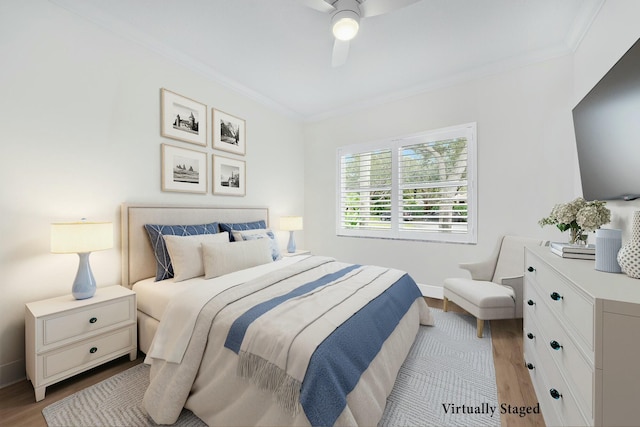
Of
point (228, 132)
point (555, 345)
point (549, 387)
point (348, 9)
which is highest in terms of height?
point (348, 9)

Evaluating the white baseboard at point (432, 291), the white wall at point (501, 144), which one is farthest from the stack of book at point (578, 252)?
the white baseboard at point (432, 291)

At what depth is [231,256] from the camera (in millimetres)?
2457

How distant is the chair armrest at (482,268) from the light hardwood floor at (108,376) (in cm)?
77

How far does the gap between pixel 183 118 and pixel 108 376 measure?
241cm

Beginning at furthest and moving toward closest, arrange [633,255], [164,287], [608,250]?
[164,287], [608,250], [633,255]

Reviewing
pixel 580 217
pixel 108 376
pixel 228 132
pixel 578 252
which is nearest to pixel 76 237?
pixel 108 376

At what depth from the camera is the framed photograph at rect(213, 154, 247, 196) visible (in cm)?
324

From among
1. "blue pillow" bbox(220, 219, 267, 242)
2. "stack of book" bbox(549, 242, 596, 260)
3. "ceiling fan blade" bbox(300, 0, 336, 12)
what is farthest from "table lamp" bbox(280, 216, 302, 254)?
"stack of book" bbox(549, 242, 596, 260)

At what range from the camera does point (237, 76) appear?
10.8ft

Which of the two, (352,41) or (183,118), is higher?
(352,41)

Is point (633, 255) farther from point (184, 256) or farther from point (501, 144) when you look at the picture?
point (184, 256)

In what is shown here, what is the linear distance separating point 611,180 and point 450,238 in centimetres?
181

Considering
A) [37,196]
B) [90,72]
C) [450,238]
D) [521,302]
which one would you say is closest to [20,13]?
[90,72]

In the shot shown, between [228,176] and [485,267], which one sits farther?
[228,176]
